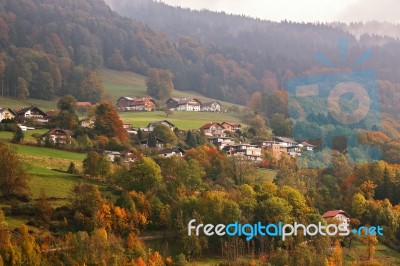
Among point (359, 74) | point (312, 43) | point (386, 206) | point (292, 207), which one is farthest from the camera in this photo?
point (312, 43)

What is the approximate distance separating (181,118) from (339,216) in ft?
115

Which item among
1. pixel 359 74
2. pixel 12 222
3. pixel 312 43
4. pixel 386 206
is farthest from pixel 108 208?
pixel 312 43

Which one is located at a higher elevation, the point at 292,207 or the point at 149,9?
the point at 149,9

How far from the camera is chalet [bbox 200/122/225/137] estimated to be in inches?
2604

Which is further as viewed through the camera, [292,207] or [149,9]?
[149,9]

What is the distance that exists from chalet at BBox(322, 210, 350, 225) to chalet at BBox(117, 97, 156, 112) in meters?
41.4

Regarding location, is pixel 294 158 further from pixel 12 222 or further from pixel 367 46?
pixel 367 46

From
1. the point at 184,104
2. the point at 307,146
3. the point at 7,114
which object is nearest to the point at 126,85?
the point at 184,104

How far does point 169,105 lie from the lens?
84.5 meters

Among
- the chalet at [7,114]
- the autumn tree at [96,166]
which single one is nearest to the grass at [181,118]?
the chalet at [7,114]

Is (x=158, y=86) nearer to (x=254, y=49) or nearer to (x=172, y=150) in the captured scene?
(x=172, y=150)

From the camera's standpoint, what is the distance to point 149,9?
200 meters

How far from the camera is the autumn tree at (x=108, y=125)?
54.5 m

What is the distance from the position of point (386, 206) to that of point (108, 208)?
762 inches
